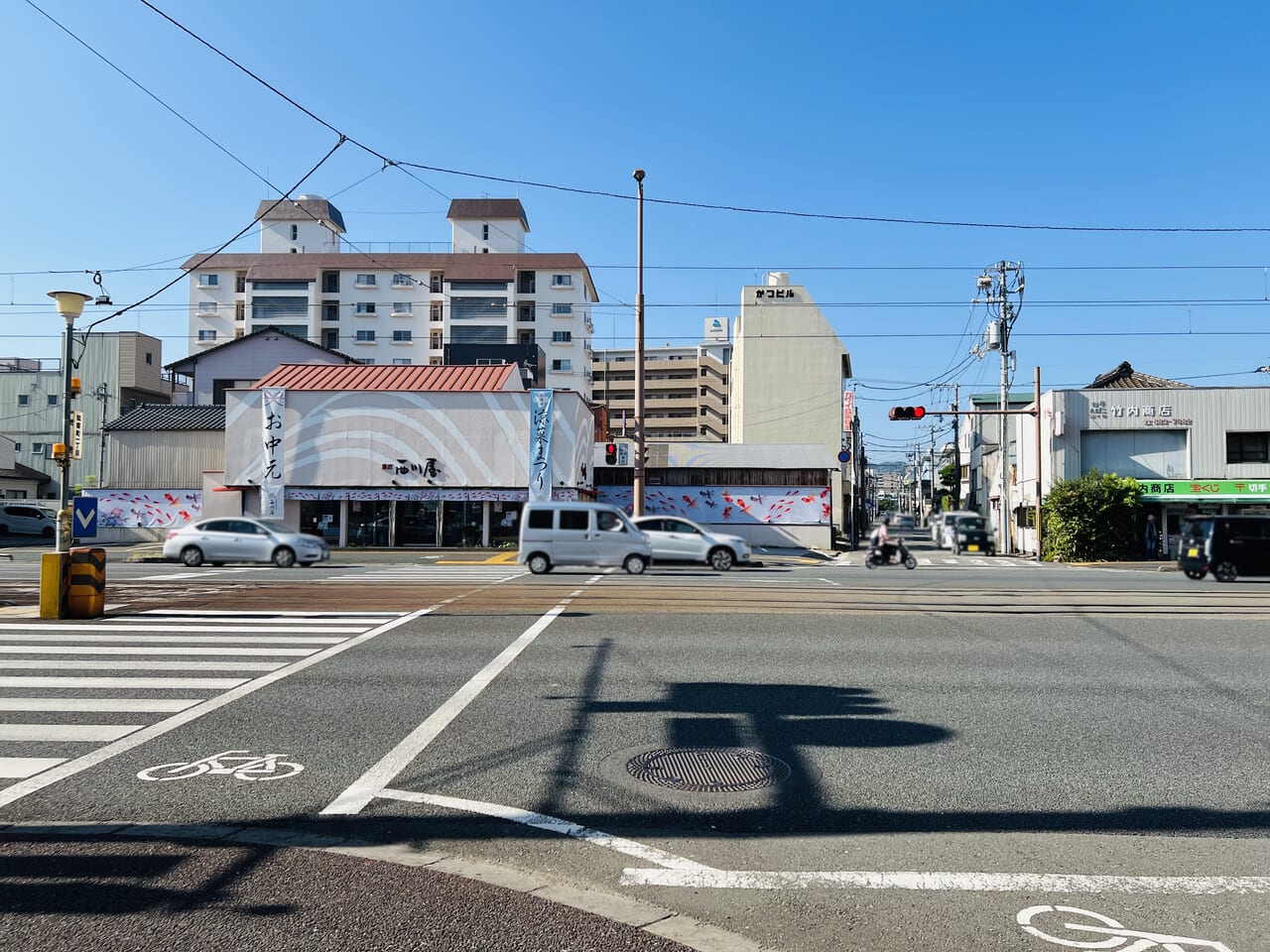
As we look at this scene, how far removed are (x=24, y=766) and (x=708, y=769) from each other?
15.1ft

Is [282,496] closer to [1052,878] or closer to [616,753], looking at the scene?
[616,753]

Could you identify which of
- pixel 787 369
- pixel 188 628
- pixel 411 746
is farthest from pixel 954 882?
pixel 787 369

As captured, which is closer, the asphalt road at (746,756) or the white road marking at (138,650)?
the asphalt road at (746,756)

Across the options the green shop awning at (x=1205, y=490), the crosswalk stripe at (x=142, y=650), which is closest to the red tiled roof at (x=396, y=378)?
the green shop awning at (x=1205, y=490)

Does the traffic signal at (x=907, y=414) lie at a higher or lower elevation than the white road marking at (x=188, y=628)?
higher

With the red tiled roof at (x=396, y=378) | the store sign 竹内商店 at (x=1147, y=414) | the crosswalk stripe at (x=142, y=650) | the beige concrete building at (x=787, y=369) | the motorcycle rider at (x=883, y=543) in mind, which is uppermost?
the beige concrete building at (x=787, y=369)

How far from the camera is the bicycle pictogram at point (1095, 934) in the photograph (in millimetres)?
3873

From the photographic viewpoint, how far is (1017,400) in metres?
82.7

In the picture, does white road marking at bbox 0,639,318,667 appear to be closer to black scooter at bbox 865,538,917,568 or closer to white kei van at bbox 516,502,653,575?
white kei van at bbox 516,502,653,575

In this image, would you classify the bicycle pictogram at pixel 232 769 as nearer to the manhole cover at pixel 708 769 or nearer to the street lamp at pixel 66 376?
the manhole cover at pixel 708 769

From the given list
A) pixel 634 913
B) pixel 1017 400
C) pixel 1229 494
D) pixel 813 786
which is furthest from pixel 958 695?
pixel 1017 400

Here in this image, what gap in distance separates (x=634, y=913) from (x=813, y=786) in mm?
2234

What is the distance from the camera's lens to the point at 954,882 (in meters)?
4.53

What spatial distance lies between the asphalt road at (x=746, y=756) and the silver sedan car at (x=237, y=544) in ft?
44.1
